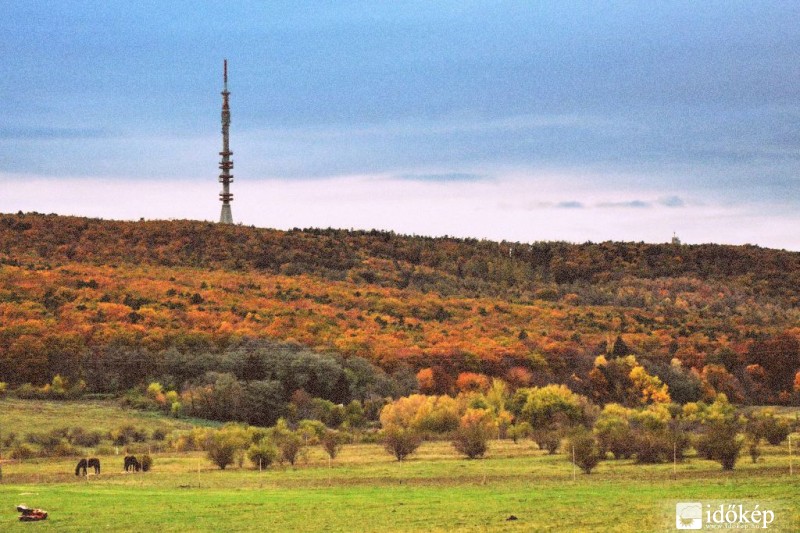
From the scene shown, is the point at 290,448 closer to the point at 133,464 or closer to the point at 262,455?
the point at 262,455

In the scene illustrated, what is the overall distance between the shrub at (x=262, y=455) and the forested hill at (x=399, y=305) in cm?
2798

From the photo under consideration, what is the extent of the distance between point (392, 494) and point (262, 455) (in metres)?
13.4

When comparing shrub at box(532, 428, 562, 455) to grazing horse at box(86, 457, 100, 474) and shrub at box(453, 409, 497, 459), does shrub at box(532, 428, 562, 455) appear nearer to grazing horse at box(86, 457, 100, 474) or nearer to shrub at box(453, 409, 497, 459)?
shrub at box(453, 409, 497, 459)

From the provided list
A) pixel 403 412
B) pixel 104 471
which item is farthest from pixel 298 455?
pixel 403 412

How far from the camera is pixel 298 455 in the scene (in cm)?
5909

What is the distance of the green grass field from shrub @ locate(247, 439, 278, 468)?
0.89 meters

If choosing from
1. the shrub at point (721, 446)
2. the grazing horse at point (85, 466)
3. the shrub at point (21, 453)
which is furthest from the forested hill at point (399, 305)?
Answer: the shrub at point (721, 446)

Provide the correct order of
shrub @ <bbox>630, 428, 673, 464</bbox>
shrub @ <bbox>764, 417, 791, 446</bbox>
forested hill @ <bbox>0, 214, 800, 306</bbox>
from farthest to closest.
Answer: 1. forested hill @ <bbox>0, 214, 800, 306</bbox>
2. shrub @ <bbox>764, 417, 791, 446</bbox>
3. shrub @ <bbox>630, 428, 673, 464</bbox>

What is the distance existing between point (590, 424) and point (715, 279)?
72.8 metres

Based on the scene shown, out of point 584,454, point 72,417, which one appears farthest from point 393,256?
point 584,454

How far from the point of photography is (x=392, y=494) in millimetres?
42438

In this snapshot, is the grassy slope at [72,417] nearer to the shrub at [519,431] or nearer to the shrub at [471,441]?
the shrub at [519,431]

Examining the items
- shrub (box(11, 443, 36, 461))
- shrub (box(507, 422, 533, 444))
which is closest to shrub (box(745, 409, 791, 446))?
shrub (box(507, 422, 533, 444))

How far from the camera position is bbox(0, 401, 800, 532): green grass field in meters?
34.6
